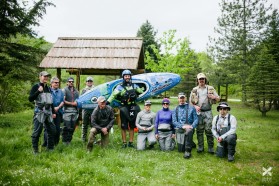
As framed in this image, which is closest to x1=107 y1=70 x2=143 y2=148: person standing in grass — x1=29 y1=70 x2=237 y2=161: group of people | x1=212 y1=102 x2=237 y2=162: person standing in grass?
x1=29 y1=70 x2=237 y2=161: group of people

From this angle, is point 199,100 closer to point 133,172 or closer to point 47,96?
point 133,172

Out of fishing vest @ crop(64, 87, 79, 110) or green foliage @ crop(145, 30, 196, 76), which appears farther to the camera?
green foliage @ crop(145, 30, 196, 76)

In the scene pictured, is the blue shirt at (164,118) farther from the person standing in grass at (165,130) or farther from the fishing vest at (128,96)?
the fishing vest at (128,96)

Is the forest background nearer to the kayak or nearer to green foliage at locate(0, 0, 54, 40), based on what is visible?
green foliage at locate(0, 0, 54, 40)

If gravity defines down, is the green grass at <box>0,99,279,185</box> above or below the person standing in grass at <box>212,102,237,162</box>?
below

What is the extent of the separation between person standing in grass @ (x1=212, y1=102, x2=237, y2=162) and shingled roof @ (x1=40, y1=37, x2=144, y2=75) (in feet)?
17.5

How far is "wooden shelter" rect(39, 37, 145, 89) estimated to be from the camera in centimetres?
1205

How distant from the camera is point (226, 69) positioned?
29.3 m

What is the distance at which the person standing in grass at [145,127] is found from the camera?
8305mm

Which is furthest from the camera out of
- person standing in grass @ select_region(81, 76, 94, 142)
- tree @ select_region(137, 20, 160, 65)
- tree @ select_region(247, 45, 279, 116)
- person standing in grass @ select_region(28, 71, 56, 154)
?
tree @ select_region(137, 20, 160, 65)

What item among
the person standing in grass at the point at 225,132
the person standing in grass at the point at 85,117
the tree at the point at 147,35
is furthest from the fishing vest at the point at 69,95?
the tree at the point at 147,35

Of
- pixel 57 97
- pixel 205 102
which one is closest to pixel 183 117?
pixel 205 102

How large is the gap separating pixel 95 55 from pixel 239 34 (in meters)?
20.9

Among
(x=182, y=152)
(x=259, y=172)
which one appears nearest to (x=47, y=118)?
(x=182, y=152)
